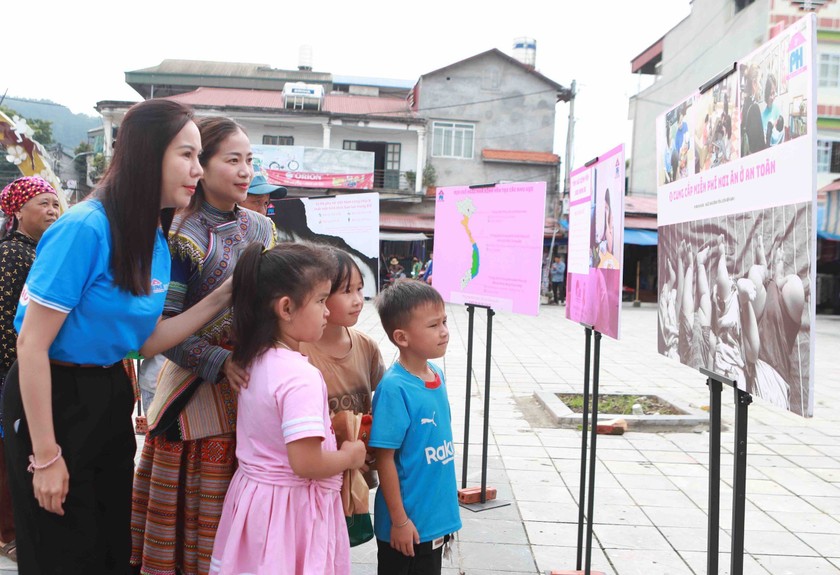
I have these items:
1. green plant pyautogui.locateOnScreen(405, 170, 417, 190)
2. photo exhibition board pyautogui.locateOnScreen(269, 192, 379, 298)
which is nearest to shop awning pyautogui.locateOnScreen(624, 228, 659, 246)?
green plant pyautogui.locateOnScreen(405, 170, 417, 190)

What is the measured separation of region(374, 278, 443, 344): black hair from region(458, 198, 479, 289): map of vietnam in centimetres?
129

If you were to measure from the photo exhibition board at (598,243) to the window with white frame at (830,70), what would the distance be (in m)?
24.8

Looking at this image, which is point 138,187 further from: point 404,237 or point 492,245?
point 404,237

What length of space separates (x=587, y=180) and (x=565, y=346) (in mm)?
8449

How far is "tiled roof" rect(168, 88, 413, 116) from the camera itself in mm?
25859

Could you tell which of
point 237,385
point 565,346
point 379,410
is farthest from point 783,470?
point 565,346

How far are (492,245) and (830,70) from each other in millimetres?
25121

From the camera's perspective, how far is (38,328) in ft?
5.11

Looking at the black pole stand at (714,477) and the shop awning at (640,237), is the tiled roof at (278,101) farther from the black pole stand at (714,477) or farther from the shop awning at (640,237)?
the black pole stand at (714,477)

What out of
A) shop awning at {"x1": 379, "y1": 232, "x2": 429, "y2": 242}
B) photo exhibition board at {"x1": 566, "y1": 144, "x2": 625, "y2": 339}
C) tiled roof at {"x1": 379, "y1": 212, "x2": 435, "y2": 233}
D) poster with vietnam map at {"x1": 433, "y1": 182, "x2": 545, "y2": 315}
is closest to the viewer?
photo exhibition board at {"x1": 566, "y1": 144, "x2": 625, "y2": 339}

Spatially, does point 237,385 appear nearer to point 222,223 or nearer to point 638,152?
point 222,223

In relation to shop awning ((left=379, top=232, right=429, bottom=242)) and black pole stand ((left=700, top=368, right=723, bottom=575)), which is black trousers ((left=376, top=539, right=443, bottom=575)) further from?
shop awning ((left=379, top=232, right=429, bottom=242))

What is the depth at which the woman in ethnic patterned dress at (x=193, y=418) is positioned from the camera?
1.95 m

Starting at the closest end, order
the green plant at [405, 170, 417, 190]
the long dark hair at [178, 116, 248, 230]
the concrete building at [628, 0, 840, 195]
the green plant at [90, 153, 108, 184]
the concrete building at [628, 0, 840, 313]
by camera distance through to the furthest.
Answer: the long dark hair at [178, 116, 248, 230], the concrete building at [628, 0, 840, 313], the concrete building at [628, 0, 840, 195], the green plant at [90, 153, 108, 184], the green plant at [405, 170, 417, 190]
